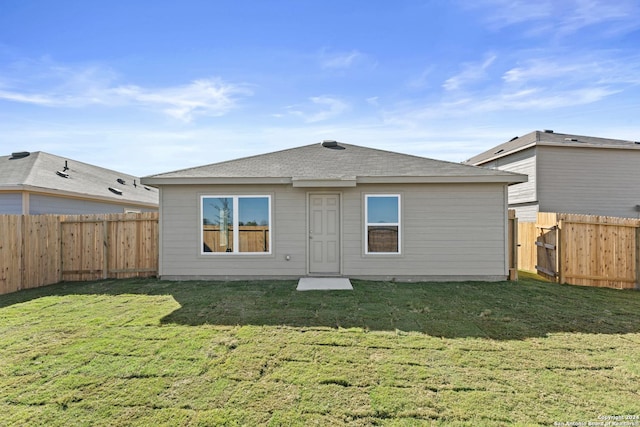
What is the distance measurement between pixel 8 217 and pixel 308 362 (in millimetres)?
7623

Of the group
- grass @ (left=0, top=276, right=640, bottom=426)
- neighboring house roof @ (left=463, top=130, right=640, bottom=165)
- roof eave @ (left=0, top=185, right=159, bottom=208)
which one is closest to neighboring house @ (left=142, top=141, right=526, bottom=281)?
grass @ (left=0, top=276, right=640, bottom=426)

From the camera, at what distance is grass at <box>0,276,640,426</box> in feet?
8.08

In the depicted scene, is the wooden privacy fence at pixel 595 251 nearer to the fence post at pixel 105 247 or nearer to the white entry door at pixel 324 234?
the white entry door at pixel 324 234

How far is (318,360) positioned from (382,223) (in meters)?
4.61

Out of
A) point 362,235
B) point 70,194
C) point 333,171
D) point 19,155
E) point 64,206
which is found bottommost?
point 362,235

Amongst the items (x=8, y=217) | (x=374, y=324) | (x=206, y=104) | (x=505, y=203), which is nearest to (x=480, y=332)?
(x=374, y=324)

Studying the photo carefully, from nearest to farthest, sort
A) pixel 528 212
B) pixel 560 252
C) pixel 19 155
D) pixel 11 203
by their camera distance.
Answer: pixel 560 252 → pixel 11 203 → pixel 528 212 → pixel 19 155

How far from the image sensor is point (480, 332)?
4.17 m

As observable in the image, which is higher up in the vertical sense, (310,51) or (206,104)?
(310,51)

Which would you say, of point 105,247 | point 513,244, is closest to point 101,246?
point 105,247

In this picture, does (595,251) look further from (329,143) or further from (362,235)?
(329,143)

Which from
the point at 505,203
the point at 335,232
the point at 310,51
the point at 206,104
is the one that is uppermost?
the point at 310,51

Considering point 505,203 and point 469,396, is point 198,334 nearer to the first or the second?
point 469,396

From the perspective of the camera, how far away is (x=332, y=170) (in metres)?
7.77
